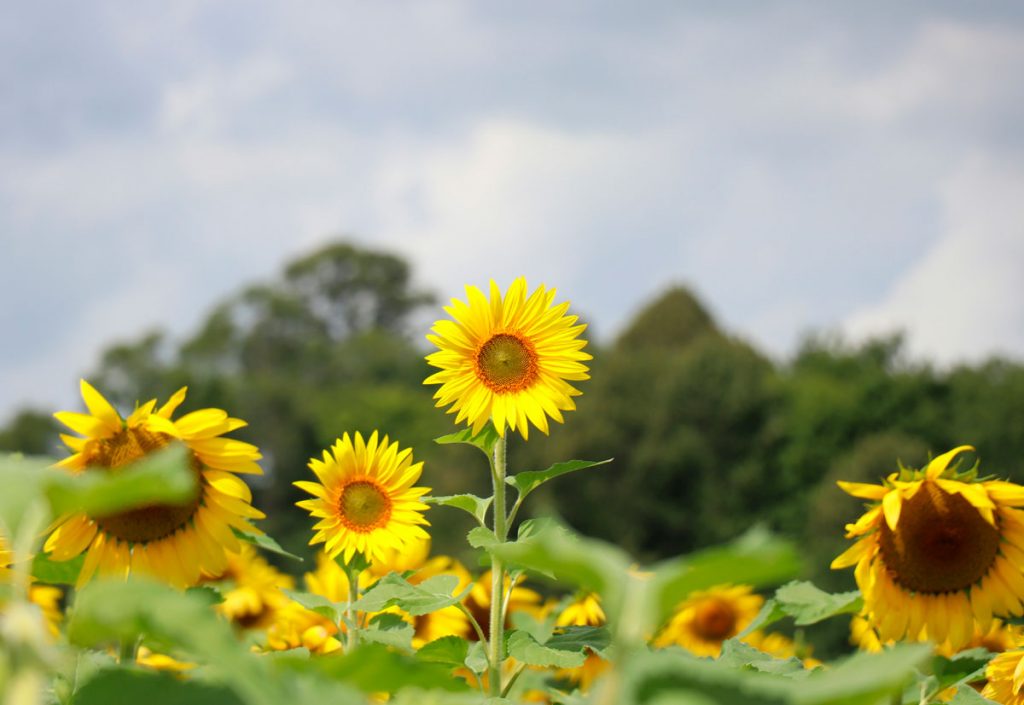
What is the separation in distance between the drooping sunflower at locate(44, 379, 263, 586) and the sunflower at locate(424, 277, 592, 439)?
74 centimetres

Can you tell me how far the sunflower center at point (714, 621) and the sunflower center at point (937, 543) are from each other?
2.88m

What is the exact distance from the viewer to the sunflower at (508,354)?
8.64ft

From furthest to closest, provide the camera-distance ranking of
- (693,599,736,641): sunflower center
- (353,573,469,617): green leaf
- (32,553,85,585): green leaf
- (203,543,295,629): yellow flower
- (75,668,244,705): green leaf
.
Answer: (693,599,736,641): sunflower center < (203,543,295,629): yellow flower < (353,573,469,617): green leaf < (32,553,85,585): green leaf < (75,668,244,705): green leaf

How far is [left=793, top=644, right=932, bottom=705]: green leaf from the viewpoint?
0.71 metres

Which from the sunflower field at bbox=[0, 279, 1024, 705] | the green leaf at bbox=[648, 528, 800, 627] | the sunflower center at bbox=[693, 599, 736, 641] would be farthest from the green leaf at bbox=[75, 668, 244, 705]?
the sunflower center at bbox=[693, 599, 736, 641]

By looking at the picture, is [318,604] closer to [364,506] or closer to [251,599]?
[364,506]

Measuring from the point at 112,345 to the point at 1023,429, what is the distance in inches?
1871

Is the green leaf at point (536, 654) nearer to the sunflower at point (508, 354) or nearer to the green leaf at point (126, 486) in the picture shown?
the sunflower at point (508, 354)

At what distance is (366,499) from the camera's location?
2.73 metres

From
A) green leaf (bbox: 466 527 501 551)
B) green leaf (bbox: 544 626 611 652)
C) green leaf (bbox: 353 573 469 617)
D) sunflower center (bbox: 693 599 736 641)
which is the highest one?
sunflower center (bbox: 693 599 736 641)

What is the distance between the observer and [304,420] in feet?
188

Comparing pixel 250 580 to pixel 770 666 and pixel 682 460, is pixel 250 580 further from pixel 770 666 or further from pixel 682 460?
pixel 682 460

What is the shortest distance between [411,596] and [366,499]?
1.92ft

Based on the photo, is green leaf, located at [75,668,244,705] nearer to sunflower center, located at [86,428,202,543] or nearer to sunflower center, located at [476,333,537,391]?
sunflower center, located at [86,428,202,543]
